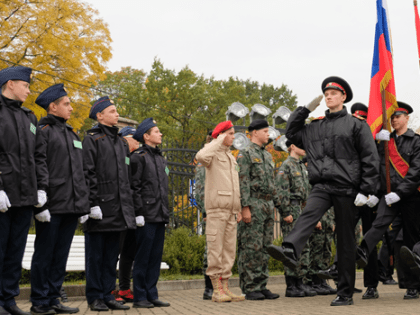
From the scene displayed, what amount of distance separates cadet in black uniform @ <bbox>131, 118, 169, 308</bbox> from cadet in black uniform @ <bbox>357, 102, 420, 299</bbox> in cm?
252

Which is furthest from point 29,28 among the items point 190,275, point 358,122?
point 358,122

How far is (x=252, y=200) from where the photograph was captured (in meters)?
7.52

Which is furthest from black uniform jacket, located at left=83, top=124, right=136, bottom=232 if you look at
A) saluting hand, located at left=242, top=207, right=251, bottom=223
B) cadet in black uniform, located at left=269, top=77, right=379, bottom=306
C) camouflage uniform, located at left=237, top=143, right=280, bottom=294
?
cadet in black uniform, located at left=269, top=77, right=379, bottom=306

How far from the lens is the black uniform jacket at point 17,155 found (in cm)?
504

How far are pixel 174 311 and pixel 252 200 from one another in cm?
214

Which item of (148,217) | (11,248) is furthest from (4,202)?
(148,217)

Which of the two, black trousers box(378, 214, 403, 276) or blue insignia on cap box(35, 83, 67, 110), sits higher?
blue insignia on cap box(35, 83, 67, 110)

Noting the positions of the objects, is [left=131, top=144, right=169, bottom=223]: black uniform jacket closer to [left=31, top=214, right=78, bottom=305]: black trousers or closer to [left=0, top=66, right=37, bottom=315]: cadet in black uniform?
[left=31, top=214, right=78, bottom=305]: black trousers

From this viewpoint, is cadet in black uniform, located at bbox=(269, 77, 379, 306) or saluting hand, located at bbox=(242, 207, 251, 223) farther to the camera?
saluting hand, located at bbox=(242, 207, 251, 223)

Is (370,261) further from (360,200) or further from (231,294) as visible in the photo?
(231,294)

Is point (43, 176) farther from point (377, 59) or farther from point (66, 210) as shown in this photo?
point (377, 59)

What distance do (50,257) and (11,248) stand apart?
608mm

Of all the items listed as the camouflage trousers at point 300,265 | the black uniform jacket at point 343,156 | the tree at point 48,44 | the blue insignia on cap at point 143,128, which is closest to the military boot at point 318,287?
the camouflage trousers at point 300,265

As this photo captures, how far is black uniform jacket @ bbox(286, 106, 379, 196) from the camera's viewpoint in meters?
6.15
